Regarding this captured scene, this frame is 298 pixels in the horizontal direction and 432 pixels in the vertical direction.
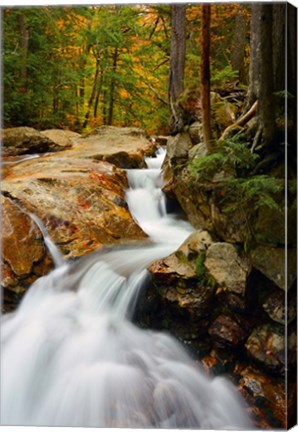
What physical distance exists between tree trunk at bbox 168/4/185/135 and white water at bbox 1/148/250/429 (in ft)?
2.23

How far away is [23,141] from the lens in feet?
9.95

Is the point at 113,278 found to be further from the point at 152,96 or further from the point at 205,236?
the point at 152,96

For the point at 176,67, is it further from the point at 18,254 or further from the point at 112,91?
the point at 18,254

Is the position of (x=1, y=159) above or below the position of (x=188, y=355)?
above

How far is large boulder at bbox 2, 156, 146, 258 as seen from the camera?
3.07 metres

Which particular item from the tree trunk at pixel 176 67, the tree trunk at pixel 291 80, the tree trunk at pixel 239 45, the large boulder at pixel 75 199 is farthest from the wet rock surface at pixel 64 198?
the tree trunk at pixel 291 80

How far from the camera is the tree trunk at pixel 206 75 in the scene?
2754mm

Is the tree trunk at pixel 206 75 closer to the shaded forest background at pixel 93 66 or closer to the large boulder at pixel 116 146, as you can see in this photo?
the shaded forest background at pixel 93 66

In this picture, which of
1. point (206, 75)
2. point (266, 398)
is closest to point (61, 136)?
point (206, 75)

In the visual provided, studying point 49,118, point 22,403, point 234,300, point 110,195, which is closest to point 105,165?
point 110,195

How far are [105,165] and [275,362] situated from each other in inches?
67.4

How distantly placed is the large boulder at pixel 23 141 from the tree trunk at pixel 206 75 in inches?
38.3

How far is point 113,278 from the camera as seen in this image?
117 inches

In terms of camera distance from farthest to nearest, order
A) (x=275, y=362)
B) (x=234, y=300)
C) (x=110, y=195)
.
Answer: (x=110, y=195), (x=234, y=300), (x=275, y=362)
